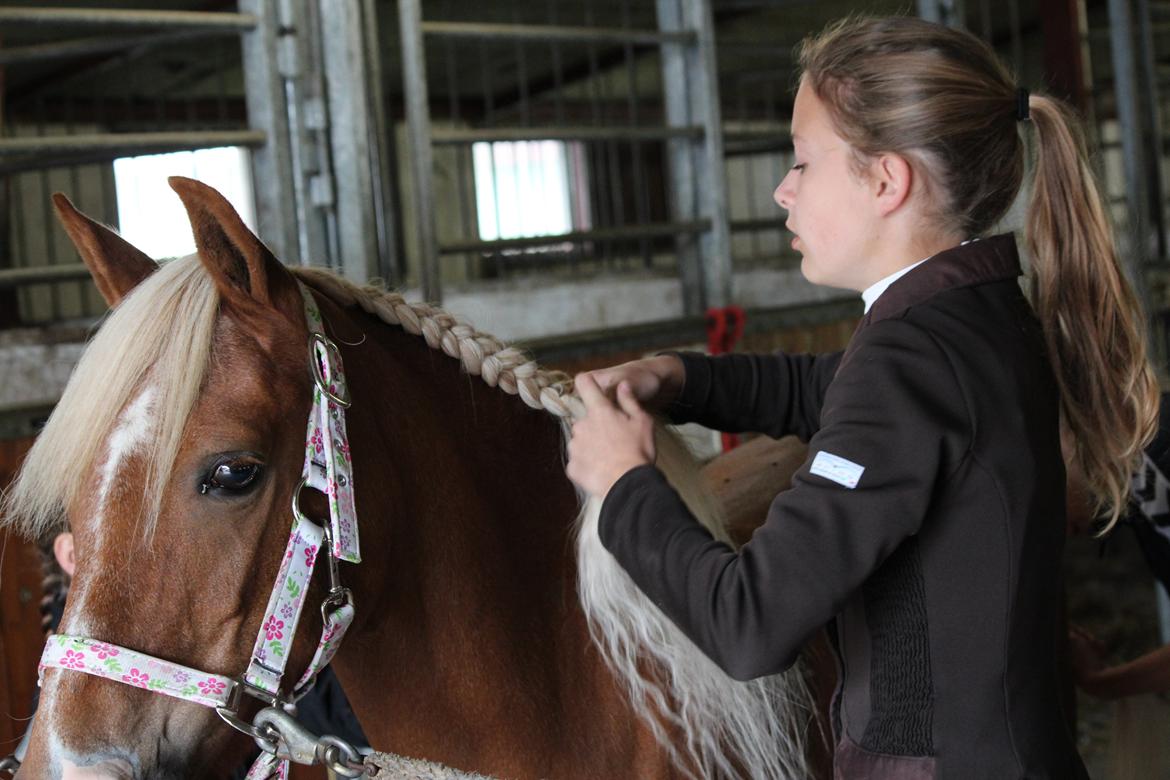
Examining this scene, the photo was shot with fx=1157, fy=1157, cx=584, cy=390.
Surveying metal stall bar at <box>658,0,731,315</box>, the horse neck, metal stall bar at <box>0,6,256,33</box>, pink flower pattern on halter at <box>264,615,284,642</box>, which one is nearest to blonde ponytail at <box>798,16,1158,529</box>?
the horse neck

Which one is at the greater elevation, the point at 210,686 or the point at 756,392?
the point at 756,392

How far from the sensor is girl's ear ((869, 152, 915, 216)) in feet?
3.01

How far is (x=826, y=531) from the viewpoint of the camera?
828 mm

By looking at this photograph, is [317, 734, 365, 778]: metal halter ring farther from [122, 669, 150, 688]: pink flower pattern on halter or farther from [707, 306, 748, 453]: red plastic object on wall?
[707, 306, 748, 453]: red plastic object on wall

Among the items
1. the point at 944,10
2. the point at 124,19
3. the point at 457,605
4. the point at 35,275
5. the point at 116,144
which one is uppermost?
the point at 944,10

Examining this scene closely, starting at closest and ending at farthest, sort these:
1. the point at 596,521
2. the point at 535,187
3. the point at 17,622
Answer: the point at 596,521
the point at 17,622
the point at 535,187

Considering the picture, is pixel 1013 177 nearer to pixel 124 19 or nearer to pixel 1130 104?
pixel 124 19

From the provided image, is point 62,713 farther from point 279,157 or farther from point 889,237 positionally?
point 279,157

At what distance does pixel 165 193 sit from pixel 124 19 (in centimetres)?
561

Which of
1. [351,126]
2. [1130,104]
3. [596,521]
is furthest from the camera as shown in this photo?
[1130,104]

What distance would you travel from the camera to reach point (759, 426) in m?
1.28

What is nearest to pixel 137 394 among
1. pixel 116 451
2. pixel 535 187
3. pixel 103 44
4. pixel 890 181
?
pixel 116 451

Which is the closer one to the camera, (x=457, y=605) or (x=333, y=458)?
(x=333, y=458)

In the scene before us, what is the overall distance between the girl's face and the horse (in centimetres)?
24
